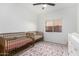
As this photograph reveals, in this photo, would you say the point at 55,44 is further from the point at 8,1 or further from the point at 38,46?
the point at 8,1

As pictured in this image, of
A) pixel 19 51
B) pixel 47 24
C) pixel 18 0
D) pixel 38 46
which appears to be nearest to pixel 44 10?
pixel 47 24

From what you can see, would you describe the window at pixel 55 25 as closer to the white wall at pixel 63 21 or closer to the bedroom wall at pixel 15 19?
the white wall at pixel 63 21

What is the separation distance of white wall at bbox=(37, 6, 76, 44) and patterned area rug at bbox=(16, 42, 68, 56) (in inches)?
2.5

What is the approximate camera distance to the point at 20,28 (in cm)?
94

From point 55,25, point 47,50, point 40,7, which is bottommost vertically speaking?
point 47,50

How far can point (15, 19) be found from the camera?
3.01 ft

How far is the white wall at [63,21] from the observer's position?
3.04 ft

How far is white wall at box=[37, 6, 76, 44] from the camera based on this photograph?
93 cm

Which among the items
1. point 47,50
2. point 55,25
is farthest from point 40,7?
point 47,50

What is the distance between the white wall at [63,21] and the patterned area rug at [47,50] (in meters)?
0.06

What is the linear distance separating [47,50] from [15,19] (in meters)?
0.46

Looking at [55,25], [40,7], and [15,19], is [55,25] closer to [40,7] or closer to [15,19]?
[40,7]

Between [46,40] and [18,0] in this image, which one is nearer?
[18,0]

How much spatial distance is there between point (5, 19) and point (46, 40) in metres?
0.48
